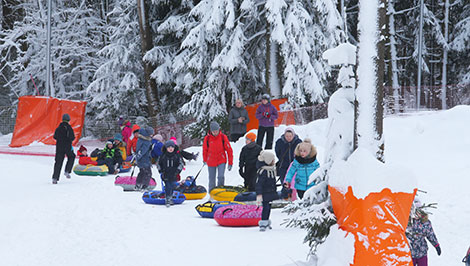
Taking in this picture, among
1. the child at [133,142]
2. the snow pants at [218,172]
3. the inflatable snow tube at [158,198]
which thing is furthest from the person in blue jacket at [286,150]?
the child at [133,142]

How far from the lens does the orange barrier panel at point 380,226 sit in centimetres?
516

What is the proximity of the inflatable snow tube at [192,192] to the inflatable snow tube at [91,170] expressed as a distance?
16.0ft

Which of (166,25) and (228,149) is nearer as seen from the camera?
(228,149)

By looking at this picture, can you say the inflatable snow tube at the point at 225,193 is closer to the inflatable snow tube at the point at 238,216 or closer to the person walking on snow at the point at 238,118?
the inflatable snow tube at the point at 238,216

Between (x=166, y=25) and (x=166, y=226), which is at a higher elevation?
(x=166, y=25)

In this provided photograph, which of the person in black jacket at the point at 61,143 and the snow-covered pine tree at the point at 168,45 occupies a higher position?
the snow-covered pine tree at the point at 168,45

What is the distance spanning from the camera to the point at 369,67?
5.78 m

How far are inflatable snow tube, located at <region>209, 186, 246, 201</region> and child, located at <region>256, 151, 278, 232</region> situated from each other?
2.78 metres

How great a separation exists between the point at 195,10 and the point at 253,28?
266 cm

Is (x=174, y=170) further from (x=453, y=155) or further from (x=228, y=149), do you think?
(x=453, y=155)

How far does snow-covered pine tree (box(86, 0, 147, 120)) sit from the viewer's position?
25.7 metres

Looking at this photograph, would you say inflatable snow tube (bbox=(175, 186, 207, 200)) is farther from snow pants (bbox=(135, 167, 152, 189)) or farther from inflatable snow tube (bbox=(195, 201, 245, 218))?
inflatable snow tube (bbox=(195, 201, 245, 218))

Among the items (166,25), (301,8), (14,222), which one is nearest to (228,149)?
(14,222)

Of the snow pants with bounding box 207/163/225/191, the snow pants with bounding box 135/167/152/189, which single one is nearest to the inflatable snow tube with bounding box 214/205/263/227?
the snow pants with bounding box 207/163/225/191
